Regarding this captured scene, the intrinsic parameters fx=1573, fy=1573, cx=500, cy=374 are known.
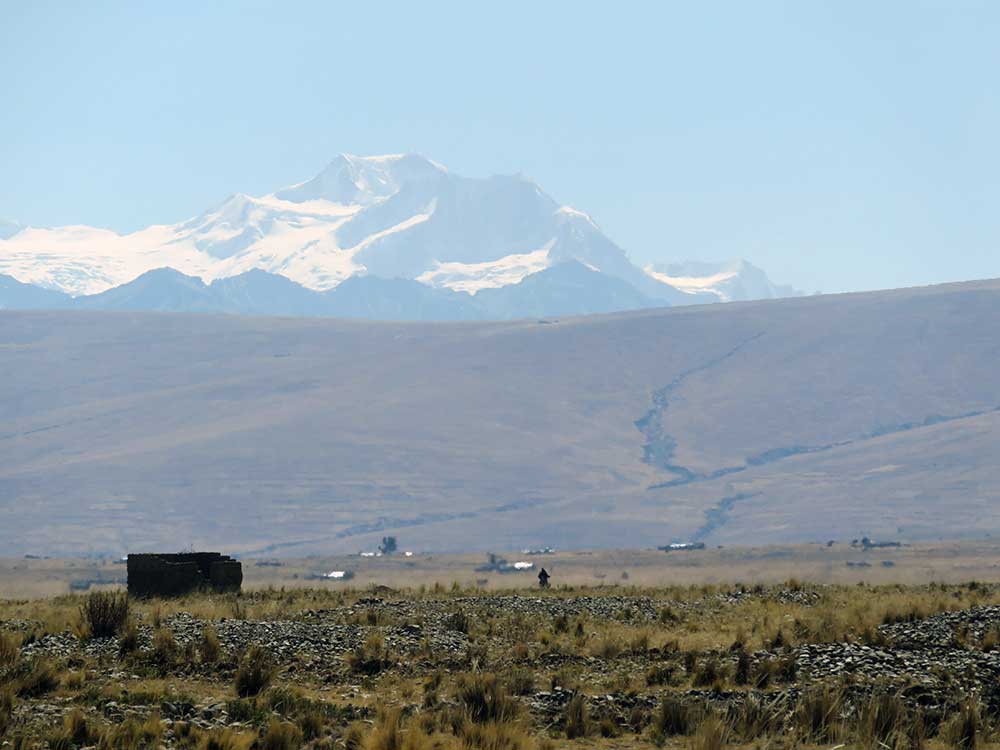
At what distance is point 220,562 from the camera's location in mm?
47125

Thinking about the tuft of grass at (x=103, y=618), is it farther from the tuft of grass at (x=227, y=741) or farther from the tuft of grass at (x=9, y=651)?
the tuft of grass at (x=227, y=741)

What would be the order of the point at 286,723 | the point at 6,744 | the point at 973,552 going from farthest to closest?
the point at 973,552 < the point at 286,723 < the point at 6,744

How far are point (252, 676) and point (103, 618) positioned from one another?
21.6ft

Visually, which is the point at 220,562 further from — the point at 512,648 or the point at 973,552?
the point at 973,552

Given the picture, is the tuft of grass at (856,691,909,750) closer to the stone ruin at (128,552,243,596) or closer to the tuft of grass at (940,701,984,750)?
the tuft of grass at (940,701,984,750)

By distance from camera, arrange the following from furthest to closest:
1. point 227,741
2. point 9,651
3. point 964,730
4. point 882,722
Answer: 1. point 9,651
2. point 882,722
3. point 964,730
4. point 227,741

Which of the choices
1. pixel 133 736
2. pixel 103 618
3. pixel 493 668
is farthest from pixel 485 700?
pixel 103 618

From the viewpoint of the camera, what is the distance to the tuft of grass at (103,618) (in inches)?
1179

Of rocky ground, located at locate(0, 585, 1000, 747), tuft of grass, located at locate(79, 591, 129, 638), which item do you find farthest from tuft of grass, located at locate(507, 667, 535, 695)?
tuft of grass, located at locate(79, 591, 129, 638)

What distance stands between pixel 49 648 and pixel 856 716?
46.2 ft

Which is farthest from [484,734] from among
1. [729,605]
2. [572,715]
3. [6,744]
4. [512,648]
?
[729,605]

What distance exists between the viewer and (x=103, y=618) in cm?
3036

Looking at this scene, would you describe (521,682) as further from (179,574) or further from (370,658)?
(179,574)

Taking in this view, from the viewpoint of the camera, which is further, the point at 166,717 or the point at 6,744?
the point at 166,717
